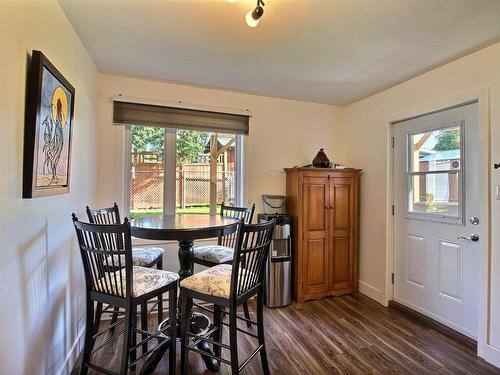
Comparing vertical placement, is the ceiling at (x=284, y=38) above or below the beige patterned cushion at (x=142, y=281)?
above

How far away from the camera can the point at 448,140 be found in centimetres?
238

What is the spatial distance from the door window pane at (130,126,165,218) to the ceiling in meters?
0.61

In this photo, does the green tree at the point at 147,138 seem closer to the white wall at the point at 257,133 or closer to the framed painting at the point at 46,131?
the white wall at the point at 257,133

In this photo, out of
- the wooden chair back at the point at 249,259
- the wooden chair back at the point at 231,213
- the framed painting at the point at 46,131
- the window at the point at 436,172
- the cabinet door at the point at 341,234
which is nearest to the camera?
the framed painting at the point at 46,131

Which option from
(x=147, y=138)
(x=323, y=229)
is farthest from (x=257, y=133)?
(x=323, y=229)

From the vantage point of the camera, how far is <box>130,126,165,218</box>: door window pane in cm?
279

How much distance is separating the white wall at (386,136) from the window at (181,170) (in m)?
1.55

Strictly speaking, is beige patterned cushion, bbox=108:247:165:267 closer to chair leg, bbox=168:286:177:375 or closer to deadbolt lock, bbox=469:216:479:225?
chair leg, bbox=168:286:177:375

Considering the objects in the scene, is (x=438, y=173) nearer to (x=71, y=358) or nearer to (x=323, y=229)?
(x=323, y=229)

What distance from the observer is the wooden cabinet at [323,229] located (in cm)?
292

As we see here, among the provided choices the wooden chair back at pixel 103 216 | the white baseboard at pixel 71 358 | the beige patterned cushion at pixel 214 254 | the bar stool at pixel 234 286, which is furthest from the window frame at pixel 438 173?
the white baseboard at pixel 71 358

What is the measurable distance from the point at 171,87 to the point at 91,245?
1.91m

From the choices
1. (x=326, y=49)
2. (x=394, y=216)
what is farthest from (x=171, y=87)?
(x=394, y=216)

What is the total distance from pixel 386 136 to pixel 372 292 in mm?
1795
